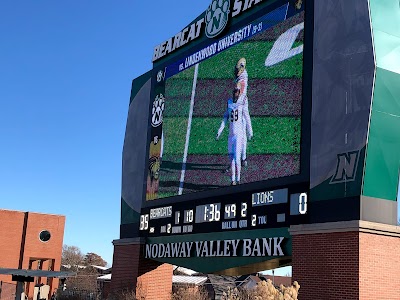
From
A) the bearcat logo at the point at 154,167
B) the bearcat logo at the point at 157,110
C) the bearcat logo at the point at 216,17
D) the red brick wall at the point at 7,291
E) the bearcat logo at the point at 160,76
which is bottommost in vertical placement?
the red brick wall at the point at 7,291

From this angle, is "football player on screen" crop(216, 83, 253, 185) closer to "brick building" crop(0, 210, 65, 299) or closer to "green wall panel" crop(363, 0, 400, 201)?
"green wall panel" crop(363, 0, 400, 201)

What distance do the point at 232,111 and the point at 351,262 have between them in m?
11.3

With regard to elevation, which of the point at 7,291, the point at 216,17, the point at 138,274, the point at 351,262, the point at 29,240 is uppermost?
the point at 216,17

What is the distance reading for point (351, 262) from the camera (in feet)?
67.2

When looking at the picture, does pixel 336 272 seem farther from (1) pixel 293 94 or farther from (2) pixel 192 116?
(2) pixel 192 116

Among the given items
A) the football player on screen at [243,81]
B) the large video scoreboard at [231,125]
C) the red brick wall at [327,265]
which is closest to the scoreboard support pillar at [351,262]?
the red brick wall at [327,265]

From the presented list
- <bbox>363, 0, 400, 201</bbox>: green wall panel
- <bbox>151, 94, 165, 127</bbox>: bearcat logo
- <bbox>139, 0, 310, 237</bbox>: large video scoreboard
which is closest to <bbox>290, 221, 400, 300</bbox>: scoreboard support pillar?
<bbox>363, 0, 400, 201</bbox>: green wall panel

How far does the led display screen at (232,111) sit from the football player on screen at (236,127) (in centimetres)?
5

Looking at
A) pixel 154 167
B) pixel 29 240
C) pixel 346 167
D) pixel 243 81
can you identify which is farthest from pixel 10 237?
pixel 346 167

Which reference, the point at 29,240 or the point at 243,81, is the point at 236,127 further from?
the point at 29,240

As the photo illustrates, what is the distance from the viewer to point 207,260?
29.2 meters

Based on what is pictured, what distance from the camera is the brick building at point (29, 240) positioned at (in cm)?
5369

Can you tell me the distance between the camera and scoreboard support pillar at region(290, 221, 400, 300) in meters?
20.3

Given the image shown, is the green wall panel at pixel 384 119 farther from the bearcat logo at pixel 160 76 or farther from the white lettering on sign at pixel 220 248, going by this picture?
the bearcat logo at pixel 160 76
